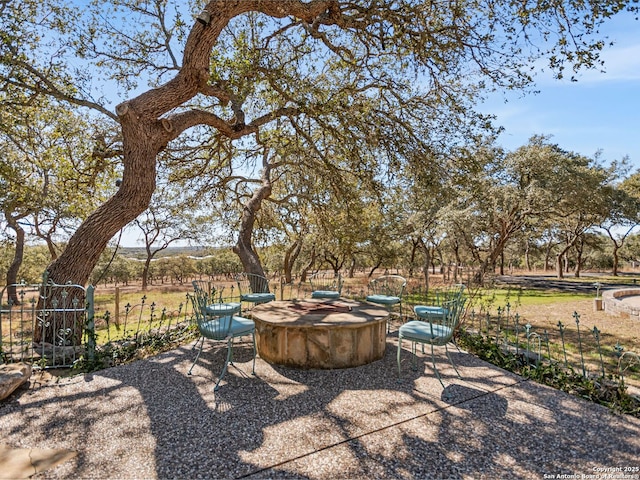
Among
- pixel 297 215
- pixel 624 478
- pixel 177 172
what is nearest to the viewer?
pixel 624 478

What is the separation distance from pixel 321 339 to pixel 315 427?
147 cm

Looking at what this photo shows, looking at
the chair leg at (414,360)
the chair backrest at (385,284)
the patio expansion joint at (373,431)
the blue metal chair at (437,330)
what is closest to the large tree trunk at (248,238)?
the chair backrest at (385,284)

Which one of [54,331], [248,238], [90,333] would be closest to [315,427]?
[90,333]

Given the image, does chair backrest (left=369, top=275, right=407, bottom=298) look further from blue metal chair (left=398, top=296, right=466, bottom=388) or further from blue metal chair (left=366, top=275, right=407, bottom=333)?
blue metal chair (left=398, top=296, right=466, bottom=388)

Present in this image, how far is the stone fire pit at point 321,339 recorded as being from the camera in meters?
4.22

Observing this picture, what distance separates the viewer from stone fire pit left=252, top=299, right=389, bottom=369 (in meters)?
4.22

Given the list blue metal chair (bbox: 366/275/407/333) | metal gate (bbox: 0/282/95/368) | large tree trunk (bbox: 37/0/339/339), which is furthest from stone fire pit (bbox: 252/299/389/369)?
large tree trunk (bbox: 37/0/339/339)

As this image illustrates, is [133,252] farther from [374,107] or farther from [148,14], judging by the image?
[374,107]

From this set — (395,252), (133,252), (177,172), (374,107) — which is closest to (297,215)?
(177,172)

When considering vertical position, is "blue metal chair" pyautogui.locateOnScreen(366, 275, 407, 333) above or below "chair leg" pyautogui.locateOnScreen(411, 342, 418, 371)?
above

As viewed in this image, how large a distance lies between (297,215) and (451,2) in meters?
6.79

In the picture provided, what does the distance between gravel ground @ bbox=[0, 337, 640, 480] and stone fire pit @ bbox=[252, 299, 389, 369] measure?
0.87 feet

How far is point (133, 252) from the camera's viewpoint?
81.1 feet

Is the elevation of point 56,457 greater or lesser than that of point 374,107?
lesser
